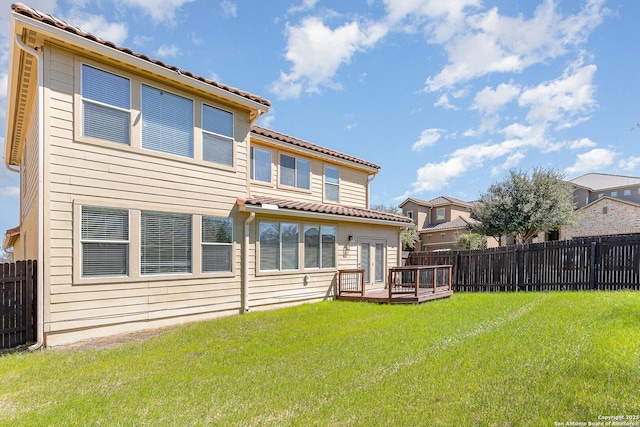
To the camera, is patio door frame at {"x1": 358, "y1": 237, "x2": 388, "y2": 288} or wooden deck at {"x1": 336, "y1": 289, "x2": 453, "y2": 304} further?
patio door frame at {"x1": 358, "y1": 237, "x2": 388, "y2": 288}

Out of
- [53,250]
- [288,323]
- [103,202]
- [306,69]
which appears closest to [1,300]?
[53,250]

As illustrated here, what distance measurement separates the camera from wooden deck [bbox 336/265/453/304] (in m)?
10.5

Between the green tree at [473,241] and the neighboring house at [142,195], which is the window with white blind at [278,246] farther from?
the green tree at [473,241]

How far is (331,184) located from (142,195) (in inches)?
289

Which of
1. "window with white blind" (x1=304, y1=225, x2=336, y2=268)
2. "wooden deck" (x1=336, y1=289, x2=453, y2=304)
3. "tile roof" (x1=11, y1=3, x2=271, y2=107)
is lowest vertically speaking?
"wooden deck" (x1=336, y1=289, x2=453, y2=304)

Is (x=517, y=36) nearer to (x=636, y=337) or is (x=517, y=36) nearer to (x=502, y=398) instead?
(x=636, y=337)

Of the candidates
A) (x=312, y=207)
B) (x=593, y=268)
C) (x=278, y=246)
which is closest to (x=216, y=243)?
(x=278, y=246)

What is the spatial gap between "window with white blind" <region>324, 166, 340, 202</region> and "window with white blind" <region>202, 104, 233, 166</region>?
4722 mm

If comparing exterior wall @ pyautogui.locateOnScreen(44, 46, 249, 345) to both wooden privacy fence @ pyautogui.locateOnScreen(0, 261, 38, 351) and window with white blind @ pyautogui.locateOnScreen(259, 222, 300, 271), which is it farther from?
window with white blind @ pyautogui.locateOnScreen(259, 222, 300, 271)

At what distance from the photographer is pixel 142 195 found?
24.8 feet

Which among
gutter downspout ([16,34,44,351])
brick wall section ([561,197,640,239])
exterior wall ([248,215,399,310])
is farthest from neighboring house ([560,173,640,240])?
gutter downspout ([16,34,44,351])

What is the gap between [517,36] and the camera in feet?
33.1

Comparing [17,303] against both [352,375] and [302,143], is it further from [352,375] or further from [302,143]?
[302,143]

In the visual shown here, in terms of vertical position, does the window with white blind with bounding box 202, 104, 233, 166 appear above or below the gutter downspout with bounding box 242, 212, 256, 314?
above
